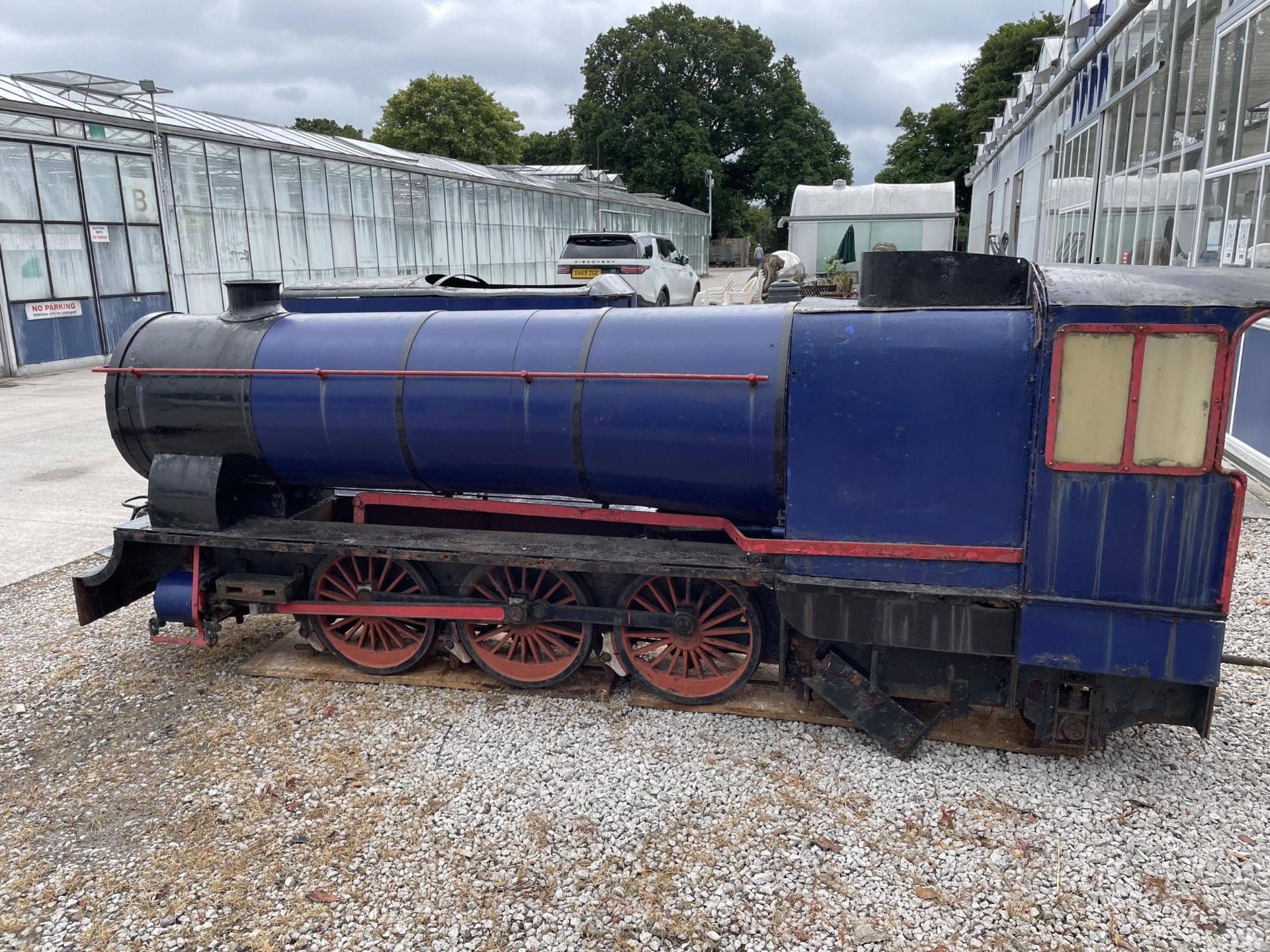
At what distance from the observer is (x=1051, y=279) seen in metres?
4.10

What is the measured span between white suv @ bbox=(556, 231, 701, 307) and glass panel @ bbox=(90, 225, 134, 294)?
9.47 m

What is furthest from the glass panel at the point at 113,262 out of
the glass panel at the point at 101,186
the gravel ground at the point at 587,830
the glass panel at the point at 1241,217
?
the glass panel at the point at 1241,217

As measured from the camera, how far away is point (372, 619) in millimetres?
5699

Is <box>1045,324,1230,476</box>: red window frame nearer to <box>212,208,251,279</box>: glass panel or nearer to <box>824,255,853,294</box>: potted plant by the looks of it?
<box>824,255,853,294</box>: potted plant

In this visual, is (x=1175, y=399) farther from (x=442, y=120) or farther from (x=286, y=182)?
(x=442, y=120)

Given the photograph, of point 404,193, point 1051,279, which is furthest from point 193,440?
point 404,193

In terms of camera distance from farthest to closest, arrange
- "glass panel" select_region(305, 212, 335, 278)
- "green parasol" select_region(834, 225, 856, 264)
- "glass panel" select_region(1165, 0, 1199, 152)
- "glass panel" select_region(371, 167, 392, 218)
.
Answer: "green parasol" select_region(834, 225, 856, 264) < "glass panel" select_region(371, 167, 392, 218) < "glass panel" select_region(305, 212, 335, 278) < "glass panel" select_region(1165, 0, 1199, 152)

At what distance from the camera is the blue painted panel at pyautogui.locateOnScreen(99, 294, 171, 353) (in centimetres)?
1955

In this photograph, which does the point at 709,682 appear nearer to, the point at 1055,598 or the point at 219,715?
the point at 1055,598

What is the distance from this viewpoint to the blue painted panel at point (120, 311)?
19.5 metres

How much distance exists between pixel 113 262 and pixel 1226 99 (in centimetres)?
2017

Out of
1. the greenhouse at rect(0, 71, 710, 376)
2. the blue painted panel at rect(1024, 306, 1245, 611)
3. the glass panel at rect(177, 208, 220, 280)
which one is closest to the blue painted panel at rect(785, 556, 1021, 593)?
the blue painted panel at rect(1024, 306, 1245, 611)

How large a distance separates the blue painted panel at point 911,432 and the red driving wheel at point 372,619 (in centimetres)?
250

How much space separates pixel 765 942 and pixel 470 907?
119cm
